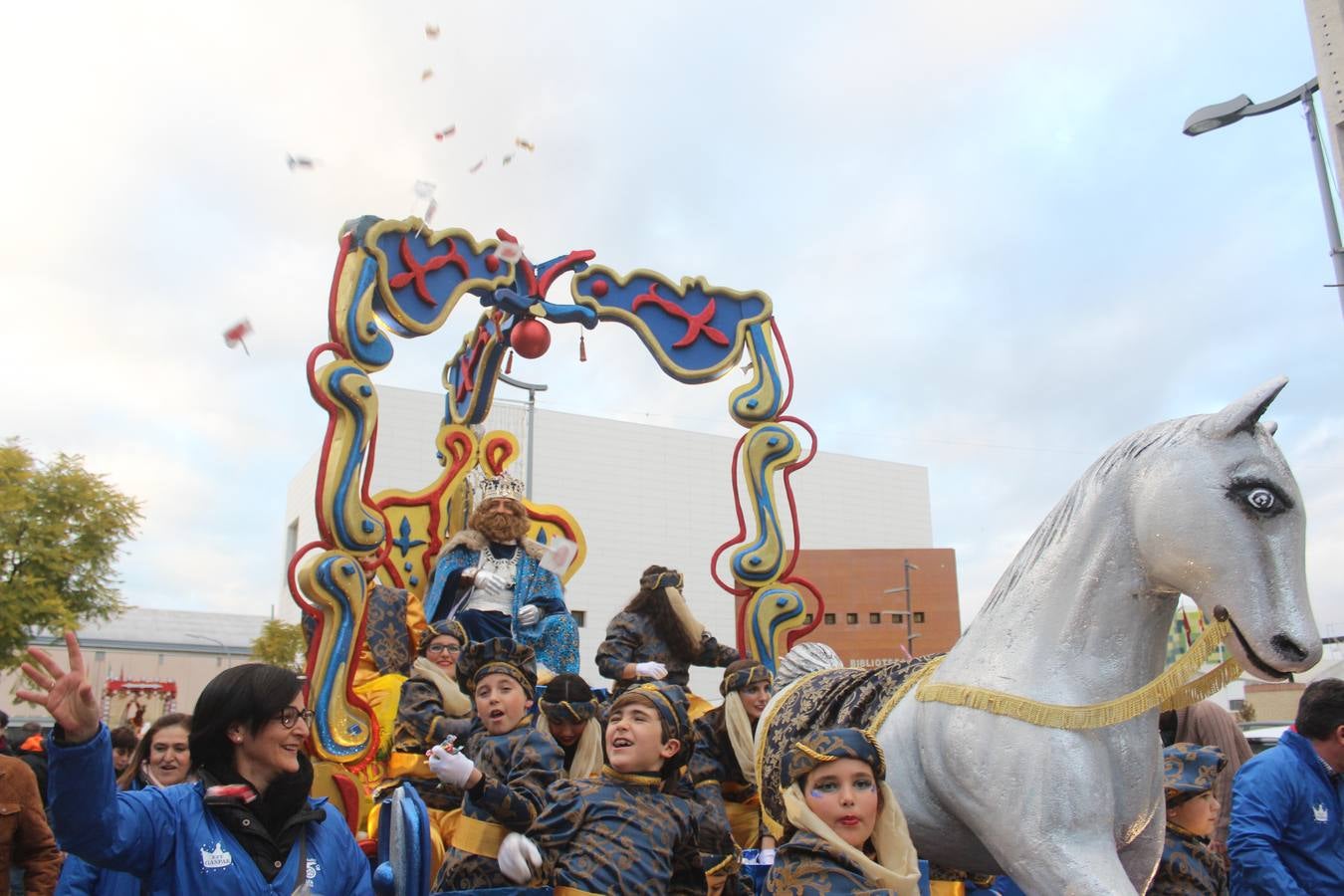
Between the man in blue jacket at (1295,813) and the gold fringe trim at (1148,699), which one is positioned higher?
the gold fringe trim at (1148,699)

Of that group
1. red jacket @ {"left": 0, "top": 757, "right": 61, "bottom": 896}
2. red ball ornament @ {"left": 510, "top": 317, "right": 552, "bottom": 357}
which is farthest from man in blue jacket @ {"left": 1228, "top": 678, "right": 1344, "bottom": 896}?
red ball ornament @ {"left": 510, "top": 317, "right": 552, "bottom": 357}

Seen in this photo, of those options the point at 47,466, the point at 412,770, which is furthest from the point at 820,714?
the point at 47,466

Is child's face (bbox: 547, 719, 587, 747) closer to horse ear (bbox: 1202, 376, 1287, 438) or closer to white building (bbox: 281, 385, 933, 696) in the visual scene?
horse ear (bbox: 1202, 376, 1287, 438)

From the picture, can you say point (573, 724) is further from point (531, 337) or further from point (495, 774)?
point (531, 337)

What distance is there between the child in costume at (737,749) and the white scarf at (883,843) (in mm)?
2086

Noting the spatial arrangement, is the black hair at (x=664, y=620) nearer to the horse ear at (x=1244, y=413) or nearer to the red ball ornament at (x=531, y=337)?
the red ball ornament at (x=531, y=337)

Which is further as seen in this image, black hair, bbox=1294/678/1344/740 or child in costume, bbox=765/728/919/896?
black hair, bbox=1294/678/1344/740

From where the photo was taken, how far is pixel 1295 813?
3.85 m

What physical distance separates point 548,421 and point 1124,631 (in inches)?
1090

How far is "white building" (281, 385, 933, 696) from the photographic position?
2831 cm

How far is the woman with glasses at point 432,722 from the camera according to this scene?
4535 mm

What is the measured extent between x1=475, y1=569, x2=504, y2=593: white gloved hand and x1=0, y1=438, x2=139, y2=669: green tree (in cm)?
1552

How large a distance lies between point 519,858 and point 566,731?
1487mm

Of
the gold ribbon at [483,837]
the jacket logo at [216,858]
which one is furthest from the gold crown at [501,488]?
the jacket logo at [216,858]
